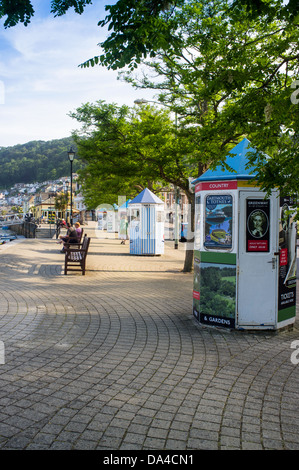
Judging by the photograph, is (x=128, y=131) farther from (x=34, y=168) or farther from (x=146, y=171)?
(x=34, y=168)

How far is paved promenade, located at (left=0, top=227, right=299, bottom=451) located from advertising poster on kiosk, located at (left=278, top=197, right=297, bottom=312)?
59cm

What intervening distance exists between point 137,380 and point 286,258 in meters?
3.62

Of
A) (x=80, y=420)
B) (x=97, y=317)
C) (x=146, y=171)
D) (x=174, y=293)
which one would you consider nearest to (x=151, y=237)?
(x=146, y=171)

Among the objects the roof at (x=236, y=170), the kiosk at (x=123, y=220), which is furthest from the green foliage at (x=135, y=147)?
the kiosk at (x=123, y=220)

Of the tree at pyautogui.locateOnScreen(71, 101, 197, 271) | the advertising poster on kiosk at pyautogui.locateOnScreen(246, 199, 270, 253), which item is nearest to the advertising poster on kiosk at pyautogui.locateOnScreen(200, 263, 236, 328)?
the advertising poster on kiosk at pyautogui.locateOnScreen(246, 199, 270, 253)

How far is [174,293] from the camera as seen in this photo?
1037 centimetres

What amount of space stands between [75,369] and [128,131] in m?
11.6

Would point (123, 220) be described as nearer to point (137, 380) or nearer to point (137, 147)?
point (137, 147)

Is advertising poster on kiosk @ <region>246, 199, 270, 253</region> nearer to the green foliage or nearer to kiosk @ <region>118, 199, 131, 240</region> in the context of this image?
the green foliage

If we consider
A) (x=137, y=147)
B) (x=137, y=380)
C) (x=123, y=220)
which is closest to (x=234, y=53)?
(x=137, y=380)

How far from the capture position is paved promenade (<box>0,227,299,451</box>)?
3453mm

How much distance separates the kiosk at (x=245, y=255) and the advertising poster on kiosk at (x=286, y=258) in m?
0.02

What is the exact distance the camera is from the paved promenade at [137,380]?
11.3 ft

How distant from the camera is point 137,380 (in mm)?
4672
